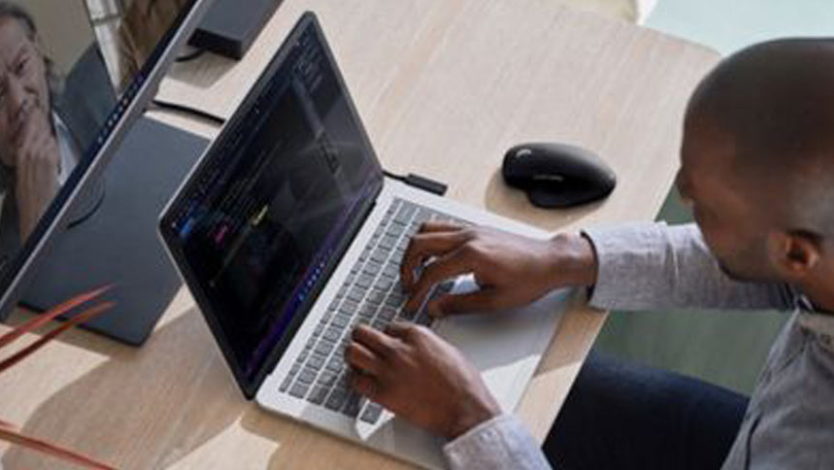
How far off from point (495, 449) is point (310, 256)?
0.88 ft

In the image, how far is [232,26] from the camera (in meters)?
1.62

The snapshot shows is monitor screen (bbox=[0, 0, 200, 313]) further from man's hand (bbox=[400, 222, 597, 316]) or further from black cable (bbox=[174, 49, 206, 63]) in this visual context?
man's hand (bbox=[400, 222, 597, 316])

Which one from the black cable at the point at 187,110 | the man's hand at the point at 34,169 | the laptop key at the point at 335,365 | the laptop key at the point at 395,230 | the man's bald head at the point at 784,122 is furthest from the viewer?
the black cable at the point at 187,110

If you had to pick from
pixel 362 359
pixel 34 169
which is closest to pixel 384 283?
pixel 362 359

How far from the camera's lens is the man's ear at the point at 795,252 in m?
1.20

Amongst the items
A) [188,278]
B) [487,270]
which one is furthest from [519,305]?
[188,278]

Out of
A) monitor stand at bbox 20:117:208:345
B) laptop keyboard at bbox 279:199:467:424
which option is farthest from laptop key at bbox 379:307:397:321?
monitor stand at bbox 20:117:208:345

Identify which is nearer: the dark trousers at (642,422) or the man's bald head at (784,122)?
the man's bald head at (784,122)

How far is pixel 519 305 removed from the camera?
4.66ft

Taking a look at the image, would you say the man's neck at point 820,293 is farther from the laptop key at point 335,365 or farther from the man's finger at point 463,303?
the laptop key at point 335,365

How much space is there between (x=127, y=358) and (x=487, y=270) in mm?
348

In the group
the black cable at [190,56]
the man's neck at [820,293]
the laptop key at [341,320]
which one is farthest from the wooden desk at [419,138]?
the man's neck at [820,293]

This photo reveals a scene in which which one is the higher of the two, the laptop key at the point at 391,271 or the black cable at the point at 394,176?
the black cable at the point at 394,176

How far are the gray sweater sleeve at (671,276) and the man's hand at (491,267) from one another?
0.04 m
